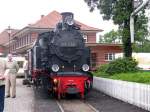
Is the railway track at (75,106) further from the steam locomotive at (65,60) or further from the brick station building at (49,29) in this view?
the brick station building at (49,29)

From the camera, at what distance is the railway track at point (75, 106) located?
18312 mm

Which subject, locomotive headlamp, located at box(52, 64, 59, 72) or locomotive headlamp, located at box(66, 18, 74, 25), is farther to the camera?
locomotive headlamp, located at box(66, 18, 74, 25)

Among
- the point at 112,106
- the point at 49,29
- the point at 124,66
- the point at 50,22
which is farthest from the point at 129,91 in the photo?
the point at 50,22

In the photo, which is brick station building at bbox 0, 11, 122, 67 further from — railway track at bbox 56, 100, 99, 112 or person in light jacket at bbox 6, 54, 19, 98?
railway track at bbox 56, 100, 99, 112

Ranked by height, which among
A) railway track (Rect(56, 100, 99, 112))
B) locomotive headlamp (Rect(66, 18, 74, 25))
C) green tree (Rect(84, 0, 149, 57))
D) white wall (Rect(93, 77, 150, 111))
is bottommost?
railway track (Rect(56, 100, 99, 112))

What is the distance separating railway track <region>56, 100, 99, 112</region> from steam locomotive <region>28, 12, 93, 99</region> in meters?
→ 0.60

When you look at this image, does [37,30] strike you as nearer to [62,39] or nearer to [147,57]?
[147,57]

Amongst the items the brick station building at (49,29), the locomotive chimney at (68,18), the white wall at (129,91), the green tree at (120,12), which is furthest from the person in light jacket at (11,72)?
the brick station building at (49,29)

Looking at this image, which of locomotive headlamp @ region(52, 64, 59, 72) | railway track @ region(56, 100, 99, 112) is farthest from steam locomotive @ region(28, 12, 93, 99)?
railway track @ region(56, 100, 99, 112)

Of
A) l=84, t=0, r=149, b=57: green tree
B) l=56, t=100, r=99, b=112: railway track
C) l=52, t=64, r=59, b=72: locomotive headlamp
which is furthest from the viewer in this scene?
l=84, t=0, r=149, b=57: green tree

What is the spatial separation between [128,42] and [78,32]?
37.0ft

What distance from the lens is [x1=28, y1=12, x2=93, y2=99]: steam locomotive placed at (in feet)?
73.4

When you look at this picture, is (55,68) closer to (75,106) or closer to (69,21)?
(69,21)

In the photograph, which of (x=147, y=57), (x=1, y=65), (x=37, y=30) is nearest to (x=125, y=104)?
(x=1, y=65)
